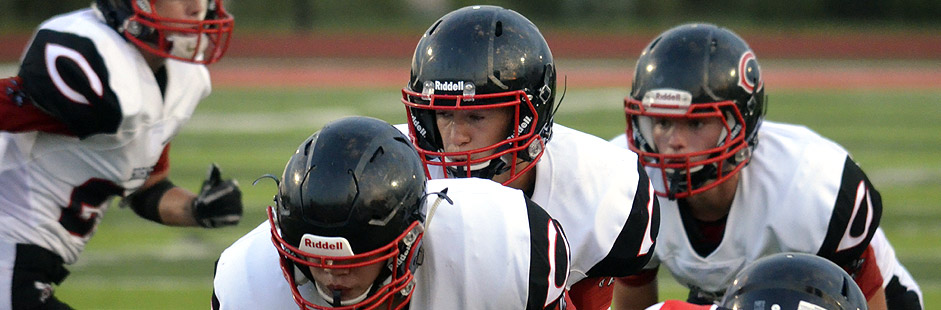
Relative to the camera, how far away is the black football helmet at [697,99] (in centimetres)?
318

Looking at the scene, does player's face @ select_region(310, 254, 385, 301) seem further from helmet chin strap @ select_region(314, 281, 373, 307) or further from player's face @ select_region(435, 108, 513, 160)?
player's face @ select_region(435, 108, 513, 160)

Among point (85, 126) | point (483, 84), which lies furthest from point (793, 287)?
point (85, 126)

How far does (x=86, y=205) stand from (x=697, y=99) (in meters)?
1.78

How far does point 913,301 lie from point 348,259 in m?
1.95

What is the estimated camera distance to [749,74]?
333 centimetres

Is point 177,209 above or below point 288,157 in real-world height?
above

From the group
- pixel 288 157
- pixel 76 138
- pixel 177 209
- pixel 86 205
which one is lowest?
pixel 288 157

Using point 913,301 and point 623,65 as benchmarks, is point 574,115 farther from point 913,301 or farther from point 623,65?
point 913,301

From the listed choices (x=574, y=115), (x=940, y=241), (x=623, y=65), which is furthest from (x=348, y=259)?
(x=623, y=65)

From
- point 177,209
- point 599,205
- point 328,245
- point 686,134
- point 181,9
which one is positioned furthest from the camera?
point 177,209

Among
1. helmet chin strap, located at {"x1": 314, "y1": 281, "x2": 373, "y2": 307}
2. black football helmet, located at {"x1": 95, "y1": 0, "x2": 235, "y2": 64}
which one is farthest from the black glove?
helmet chin strap, located at {"x1": 314, "y1": 281, "x2": 373, "y2": 307}

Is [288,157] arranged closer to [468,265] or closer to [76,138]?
[76,138]

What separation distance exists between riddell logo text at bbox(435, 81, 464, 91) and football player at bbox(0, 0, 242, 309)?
106 cm

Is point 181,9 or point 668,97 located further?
point 181,9
